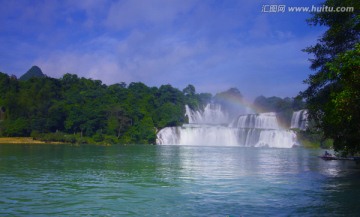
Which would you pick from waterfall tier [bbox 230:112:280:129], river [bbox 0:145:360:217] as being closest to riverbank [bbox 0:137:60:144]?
waterfall tier [bbox 230:112:280:129]

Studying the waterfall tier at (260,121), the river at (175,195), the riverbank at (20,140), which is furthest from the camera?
the riverbank at (20,140)

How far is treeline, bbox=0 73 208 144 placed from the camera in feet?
250

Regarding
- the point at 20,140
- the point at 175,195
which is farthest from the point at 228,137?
the point at 175,195

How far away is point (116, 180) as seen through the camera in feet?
57.8

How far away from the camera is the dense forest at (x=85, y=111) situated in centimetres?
7625

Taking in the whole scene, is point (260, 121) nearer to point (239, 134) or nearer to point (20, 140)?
point (239, 134)

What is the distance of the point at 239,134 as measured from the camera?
6581 centimetres

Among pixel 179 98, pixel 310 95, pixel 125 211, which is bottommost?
pixel 125 211

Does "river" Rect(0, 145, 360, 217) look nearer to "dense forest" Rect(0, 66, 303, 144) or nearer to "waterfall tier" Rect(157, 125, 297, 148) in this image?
"waterfall tier" Rect(157, 125, 297, 148)

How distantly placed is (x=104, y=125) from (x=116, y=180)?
62.3 m

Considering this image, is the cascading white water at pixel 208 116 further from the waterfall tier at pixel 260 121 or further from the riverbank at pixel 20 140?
the riverbank at pixel 20 140

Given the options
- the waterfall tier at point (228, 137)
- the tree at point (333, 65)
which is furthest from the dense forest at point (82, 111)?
the tree at point (333, 65)

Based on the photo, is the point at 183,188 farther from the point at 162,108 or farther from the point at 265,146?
the point at 162,108

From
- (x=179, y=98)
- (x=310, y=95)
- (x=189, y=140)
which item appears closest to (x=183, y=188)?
(x=310, y=95)
